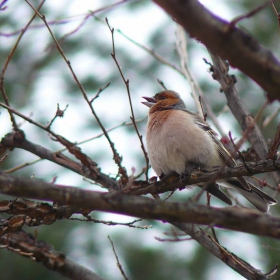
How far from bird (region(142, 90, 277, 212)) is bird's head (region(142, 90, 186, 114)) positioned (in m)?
0.74

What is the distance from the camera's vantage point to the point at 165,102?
6934 millimetres

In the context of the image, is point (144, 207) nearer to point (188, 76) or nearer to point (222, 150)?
point (222, 150)

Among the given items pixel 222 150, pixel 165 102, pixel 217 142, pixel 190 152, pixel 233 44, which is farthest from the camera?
pixel 165 102

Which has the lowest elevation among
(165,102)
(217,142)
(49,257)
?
(49,257)

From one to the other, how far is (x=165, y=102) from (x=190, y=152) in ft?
Answer: 5.13

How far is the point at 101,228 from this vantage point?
12398 millimetres

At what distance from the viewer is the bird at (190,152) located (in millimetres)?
5480

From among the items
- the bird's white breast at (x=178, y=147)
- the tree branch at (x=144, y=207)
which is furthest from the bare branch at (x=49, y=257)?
the bird's white breast at (x=178, y=147)

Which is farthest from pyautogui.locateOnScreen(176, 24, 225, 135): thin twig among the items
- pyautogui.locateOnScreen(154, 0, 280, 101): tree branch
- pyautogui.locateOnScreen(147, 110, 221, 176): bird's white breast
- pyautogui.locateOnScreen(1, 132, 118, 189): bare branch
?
pyautogui.locateOnScreen(154, 0, 280, 101): tree branch

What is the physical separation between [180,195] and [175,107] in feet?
21.3

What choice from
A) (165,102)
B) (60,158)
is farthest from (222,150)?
(60,158)

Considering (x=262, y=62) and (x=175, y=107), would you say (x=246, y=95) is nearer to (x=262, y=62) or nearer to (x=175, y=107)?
(x=175, y=107)

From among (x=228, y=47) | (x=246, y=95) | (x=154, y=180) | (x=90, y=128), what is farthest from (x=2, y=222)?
(x=246, y=95)

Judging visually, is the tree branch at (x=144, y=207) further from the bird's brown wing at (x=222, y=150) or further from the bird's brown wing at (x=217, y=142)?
the bird's brown wing at (x=217, y=142)
